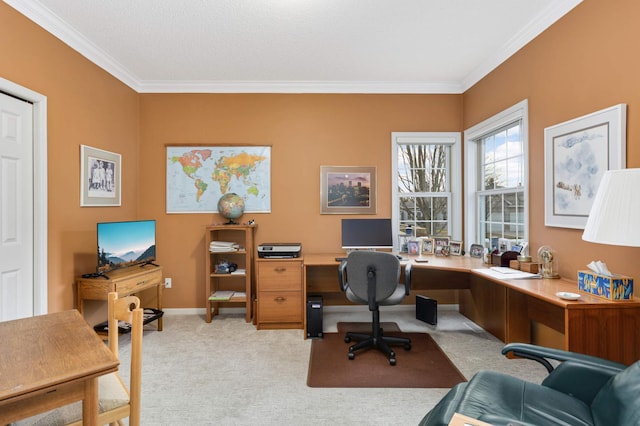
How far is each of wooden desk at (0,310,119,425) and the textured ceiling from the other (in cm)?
228

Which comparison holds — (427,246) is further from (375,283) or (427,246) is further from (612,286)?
(612,286)

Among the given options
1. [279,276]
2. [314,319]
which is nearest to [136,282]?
[279,276]

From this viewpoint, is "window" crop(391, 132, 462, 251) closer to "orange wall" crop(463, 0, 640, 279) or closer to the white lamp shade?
"orange wall" crop(463, 0, 640, 279)

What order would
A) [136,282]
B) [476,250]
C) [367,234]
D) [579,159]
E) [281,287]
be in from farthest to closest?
[367,234] → [476,250] → [281,287] → [136,282] → [579,159]

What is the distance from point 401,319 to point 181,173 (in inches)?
121

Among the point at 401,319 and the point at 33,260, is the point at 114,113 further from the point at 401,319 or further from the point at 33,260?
the point at 401,319

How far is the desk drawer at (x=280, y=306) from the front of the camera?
134 inches

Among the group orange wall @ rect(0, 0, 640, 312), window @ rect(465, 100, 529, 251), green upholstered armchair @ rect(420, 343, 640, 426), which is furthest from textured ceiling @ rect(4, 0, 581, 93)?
green upholstered armchair @ rect(420, 343, 640, 426)

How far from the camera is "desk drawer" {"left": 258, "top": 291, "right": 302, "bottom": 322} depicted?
3.40 m

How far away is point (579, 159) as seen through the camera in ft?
7.38

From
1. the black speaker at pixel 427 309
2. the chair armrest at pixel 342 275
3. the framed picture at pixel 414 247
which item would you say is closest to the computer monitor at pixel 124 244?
the chair armrest at pixel 342 275

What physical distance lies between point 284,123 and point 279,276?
1.81 metres

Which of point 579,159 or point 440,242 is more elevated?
point 579,159

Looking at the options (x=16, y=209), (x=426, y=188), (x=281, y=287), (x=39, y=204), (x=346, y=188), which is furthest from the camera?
(x=426, y=188)
